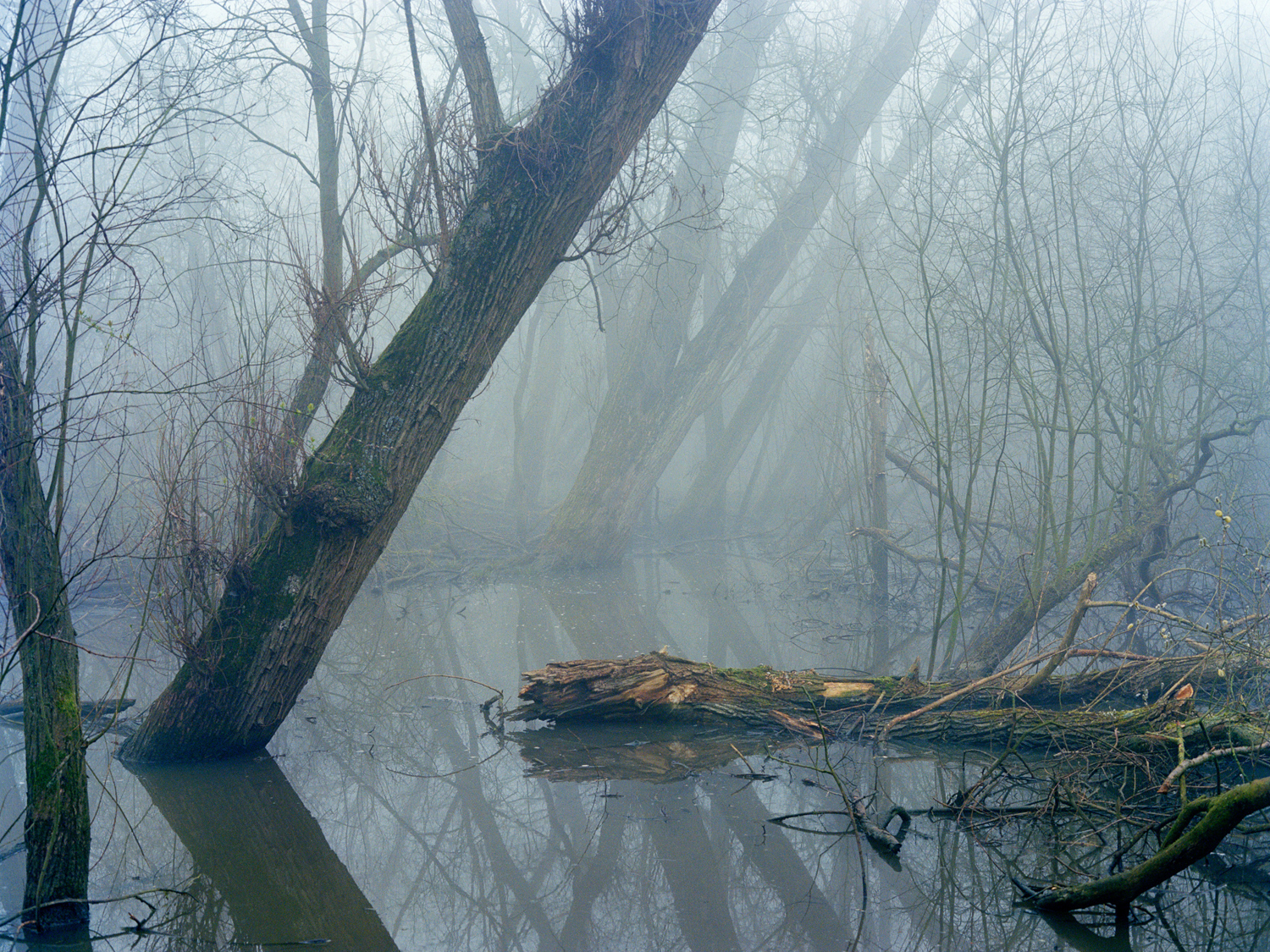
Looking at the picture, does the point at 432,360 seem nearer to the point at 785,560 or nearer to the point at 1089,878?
the point at 1089,878

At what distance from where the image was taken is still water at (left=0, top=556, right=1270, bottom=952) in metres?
3.31

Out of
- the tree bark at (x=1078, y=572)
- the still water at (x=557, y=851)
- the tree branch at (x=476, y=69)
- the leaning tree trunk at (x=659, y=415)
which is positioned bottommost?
the still water at (x=557, y=851)

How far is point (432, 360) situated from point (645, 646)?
14.3ft

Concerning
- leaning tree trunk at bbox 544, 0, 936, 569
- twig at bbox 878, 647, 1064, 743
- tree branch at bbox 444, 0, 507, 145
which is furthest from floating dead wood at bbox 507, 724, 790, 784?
leaning tree trunk at bbox 544, 0, 936, 569

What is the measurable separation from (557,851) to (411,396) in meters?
2.49

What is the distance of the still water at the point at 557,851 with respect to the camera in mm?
3311

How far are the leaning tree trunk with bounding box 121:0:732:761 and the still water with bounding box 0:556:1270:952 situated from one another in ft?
1.42

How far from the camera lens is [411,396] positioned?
4.82 metres

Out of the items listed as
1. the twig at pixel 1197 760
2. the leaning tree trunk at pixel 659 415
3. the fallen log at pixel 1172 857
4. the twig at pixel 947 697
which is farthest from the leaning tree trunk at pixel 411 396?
the leaning tree trunk at pixel 659 415

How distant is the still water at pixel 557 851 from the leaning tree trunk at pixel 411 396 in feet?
1.42

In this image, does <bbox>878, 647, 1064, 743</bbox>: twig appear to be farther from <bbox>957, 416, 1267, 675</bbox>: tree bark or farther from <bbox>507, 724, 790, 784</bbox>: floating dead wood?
<bbox>957, 416, 1267, 675</bbox>: tree bark

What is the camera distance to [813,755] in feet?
16.5

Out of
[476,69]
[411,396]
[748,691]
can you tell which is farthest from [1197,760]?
[476,69]

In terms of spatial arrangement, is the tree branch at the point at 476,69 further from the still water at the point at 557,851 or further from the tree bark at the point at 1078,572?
the tree bark at the point at 1078,572
